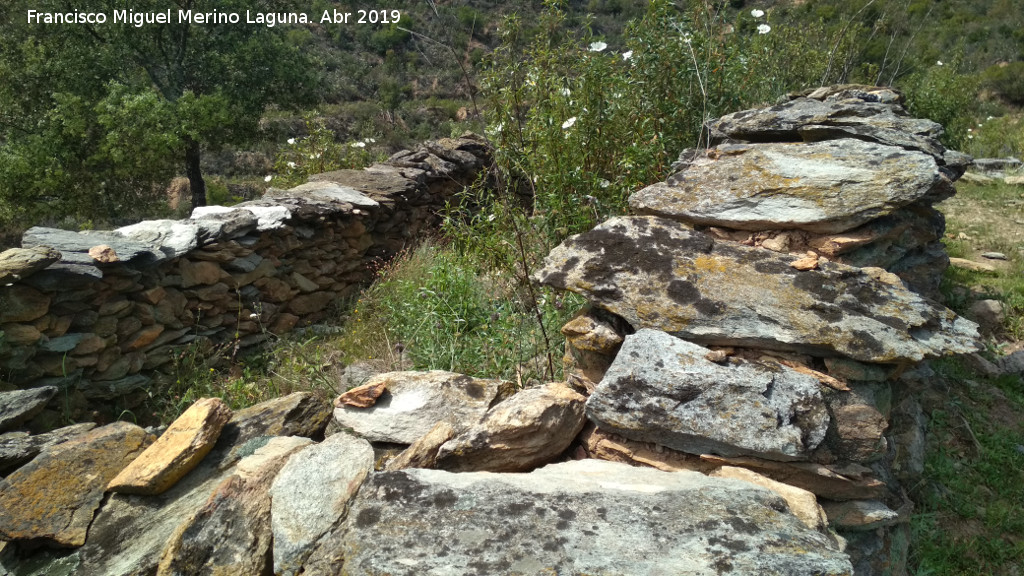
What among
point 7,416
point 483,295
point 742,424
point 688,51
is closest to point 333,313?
point 483,295

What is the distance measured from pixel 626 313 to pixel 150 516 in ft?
5.31

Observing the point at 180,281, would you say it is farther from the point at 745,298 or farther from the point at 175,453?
the point at 745,298

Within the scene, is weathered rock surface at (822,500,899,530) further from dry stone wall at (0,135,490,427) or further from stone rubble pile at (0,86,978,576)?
dry stone wall at (0,135,490,427)

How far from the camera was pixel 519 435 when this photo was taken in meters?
1.79

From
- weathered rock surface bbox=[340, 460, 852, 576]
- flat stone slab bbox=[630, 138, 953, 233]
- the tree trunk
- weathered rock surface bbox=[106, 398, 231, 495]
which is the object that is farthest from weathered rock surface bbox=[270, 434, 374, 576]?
the tree trunk

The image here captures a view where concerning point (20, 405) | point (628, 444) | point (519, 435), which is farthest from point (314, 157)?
point (628, 444)

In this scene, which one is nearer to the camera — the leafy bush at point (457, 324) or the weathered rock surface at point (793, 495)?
the weathered rock surface at point (793, 495)

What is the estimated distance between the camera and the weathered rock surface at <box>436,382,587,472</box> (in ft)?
5.73

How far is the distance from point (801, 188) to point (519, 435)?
62.8 inches

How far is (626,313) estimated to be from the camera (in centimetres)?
207

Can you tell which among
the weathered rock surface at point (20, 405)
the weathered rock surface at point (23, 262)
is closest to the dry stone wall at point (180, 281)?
the weathered rock surface at point (23, 262)

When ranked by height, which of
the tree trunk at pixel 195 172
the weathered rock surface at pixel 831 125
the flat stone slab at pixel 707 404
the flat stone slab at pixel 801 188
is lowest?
the tree trunk at pixel 195 172

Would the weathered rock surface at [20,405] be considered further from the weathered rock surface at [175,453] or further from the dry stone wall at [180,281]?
the dry stone wall at [180,281]

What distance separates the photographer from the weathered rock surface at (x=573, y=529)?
4.01 ft
